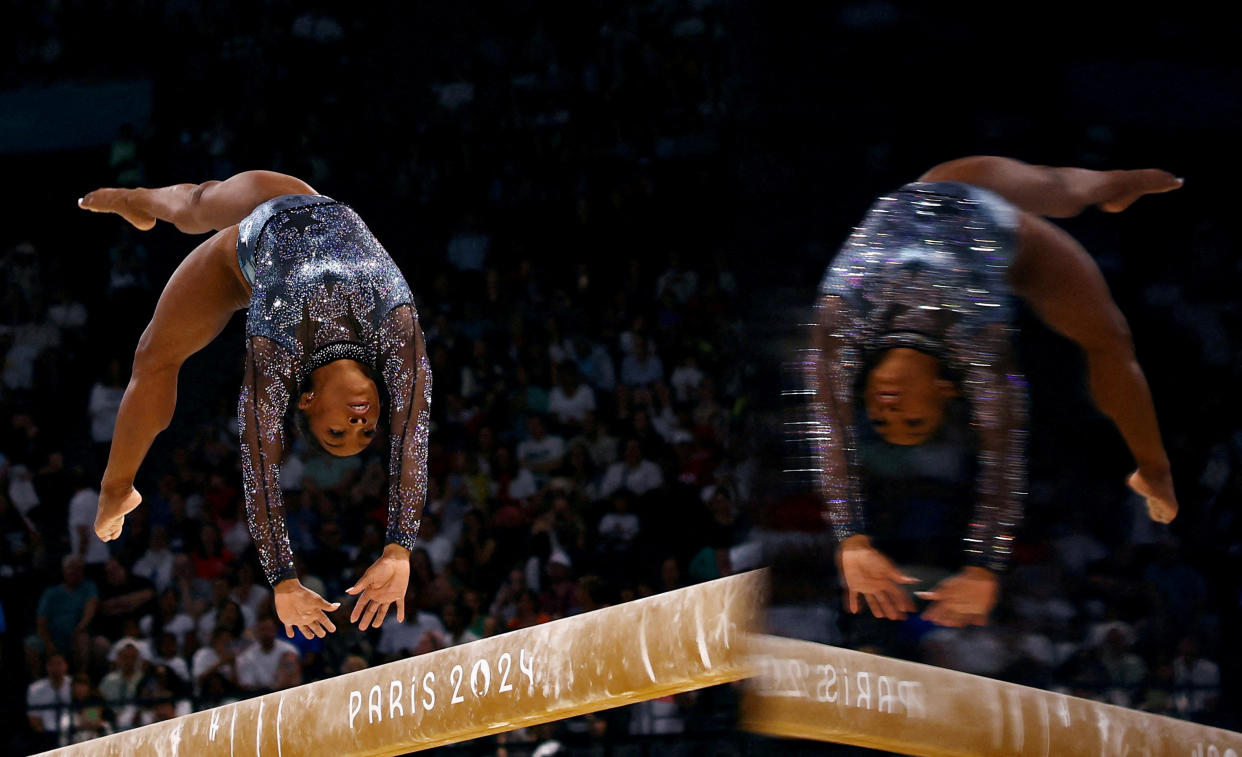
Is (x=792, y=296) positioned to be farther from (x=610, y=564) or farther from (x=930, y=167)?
(x=610, y=564)

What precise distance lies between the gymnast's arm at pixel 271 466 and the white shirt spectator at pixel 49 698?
2218 mm

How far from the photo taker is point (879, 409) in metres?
3.21

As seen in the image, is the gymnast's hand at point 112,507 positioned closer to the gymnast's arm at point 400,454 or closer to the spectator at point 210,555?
the gymnast's arm at point 400,454

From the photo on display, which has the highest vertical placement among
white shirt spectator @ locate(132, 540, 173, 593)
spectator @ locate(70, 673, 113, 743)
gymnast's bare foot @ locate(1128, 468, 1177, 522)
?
gymnast's bare foot @ locate(1128, 468, 1177, 522)

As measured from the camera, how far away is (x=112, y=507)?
13.3 feet

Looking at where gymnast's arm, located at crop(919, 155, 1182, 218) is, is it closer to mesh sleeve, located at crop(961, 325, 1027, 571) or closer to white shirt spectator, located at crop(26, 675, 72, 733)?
mesh sleeve, located at crop(961, 325, 1027, 571)

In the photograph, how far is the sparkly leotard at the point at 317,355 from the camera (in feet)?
11.6

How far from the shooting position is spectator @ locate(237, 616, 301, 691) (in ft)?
17.2

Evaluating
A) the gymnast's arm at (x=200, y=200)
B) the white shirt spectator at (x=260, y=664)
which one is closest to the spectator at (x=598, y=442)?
the white shirt spectator at (x=260, y=664)

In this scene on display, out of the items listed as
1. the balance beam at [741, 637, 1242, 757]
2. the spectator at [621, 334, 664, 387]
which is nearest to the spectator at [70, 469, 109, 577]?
the spectator at [621, 334, 664, 387]

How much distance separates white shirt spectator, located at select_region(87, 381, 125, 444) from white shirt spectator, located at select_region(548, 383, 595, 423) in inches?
66.2

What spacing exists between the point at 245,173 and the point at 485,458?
200 centimetres

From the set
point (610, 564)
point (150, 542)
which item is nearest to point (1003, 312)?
point (610, 564)

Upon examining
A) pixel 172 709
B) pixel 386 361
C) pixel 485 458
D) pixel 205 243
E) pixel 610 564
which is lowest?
pixel 172 709
